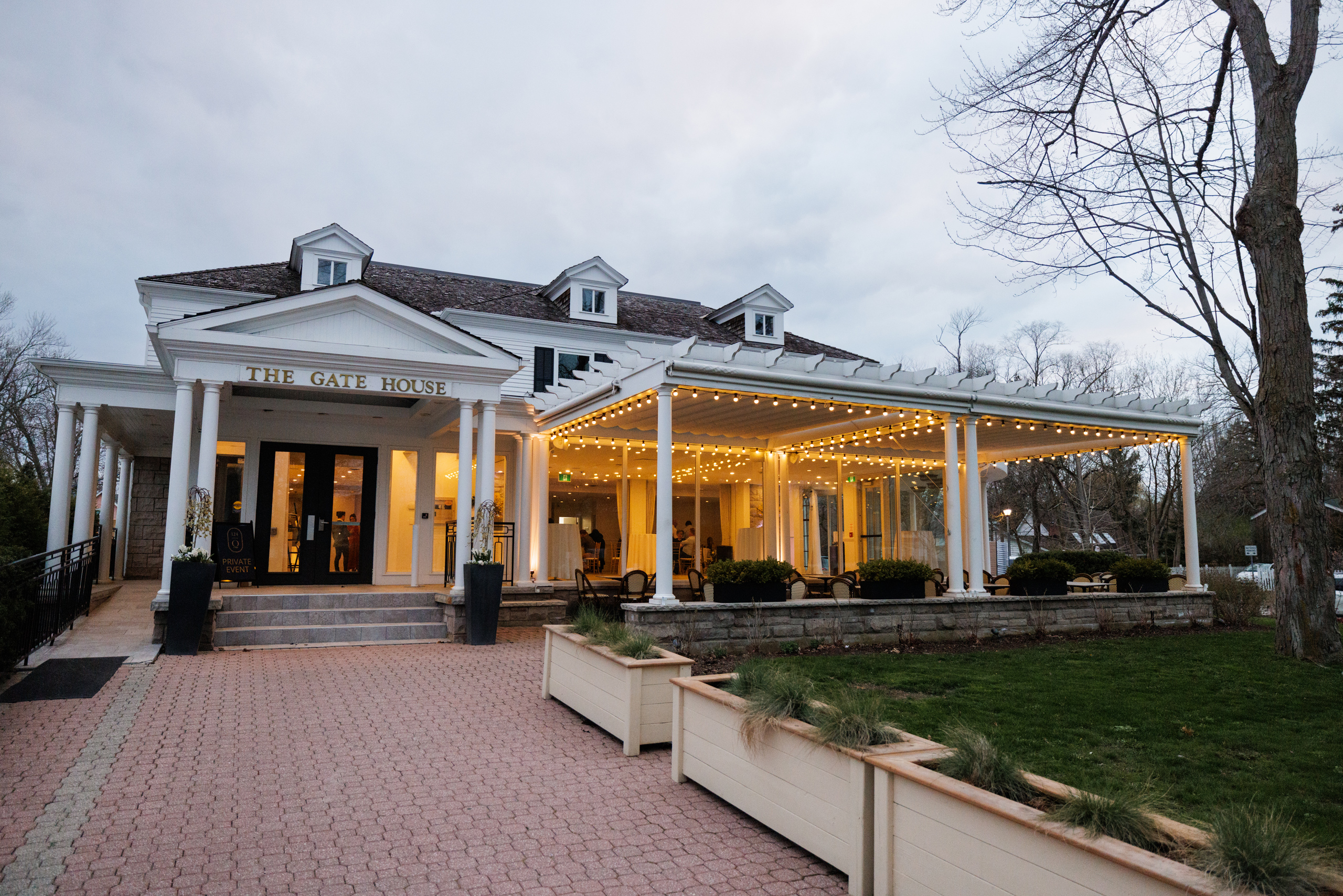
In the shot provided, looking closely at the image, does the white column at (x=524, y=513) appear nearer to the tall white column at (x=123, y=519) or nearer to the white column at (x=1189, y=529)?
the tall white column at (x=123, y=519)

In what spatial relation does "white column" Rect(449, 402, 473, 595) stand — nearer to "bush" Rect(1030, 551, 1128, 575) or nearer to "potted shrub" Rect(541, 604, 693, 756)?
"potted shrub" Rect(541, 604, 693, 756)

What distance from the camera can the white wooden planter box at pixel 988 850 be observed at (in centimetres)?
229

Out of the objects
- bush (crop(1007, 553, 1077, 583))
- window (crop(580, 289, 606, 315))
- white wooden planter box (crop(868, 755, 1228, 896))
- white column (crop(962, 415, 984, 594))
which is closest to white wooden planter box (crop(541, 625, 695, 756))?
white wooden planter box (crop(868, 755, 1228, 896))

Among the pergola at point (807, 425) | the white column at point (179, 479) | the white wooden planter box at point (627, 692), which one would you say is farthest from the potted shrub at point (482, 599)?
the white wooden planter box at point (627, 692)

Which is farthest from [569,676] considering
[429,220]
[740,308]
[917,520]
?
[429,220]

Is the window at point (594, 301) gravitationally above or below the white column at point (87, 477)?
above

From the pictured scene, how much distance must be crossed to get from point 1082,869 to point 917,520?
15501 millimetres

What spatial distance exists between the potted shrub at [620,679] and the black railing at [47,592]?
17.3ft

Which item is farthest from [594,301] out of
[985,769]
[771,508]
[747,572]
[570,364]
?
[985,769]

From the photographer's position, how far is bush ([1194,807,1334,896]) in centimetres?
211

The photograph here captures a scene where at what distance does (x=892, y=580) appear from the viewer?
10906 millimetres

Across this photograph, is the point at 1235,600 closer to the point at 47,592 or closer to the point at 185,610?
the point at 185,610

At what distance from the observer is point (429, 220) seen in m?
91.5

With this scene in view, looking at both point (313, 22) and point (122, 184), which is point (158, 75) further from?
point (122, 184)
